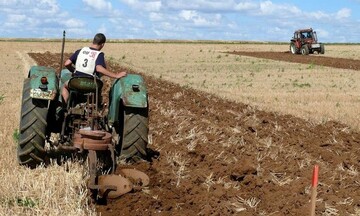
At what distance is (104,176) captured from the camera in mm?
5070

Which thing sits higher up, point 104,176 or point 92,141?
point 92,141

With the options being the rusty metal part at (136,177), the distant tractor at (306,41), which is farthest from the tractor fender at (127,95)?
the distant tractor at (306,41)

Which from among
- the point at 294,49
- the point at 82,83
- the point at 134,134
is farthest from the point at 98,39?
the point at 294,49

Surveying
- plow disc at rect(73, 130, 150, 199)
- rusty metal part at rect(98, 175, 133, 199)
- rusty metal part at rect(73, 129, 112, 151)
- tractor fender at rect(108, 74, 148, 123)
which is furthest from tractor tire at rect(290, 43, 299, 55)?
rusty metal part at rect(98, 175, 133, 199)

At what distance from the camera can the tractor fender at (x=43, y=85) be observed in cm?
592

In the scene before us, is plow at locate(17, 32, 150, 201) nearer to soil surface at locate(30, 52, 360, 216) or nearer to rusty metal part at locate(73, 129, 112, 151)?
rusty metal part at locate(73, 129, 112, 151)

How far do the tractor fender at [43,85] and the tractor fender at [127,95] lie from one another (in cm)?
63

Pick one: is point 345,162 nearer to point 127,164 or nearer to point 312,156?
point 312,156

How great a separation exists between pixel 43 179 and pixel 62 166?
0.61 meters

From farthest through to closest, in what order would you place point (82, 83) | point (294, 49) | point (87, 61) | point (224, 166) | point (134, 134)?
point (294, 49) → point (224, 166) → point (134, 134) → point (87, 61) → point (82, 83)

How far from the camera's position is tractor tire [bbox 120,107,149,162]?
605cm

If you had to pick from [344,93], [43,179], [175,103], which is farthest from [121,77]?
[344,93]

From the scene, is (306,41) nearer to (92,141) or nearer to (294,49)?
(294,49)

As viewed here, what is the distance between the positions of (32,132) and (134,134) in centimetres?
105
